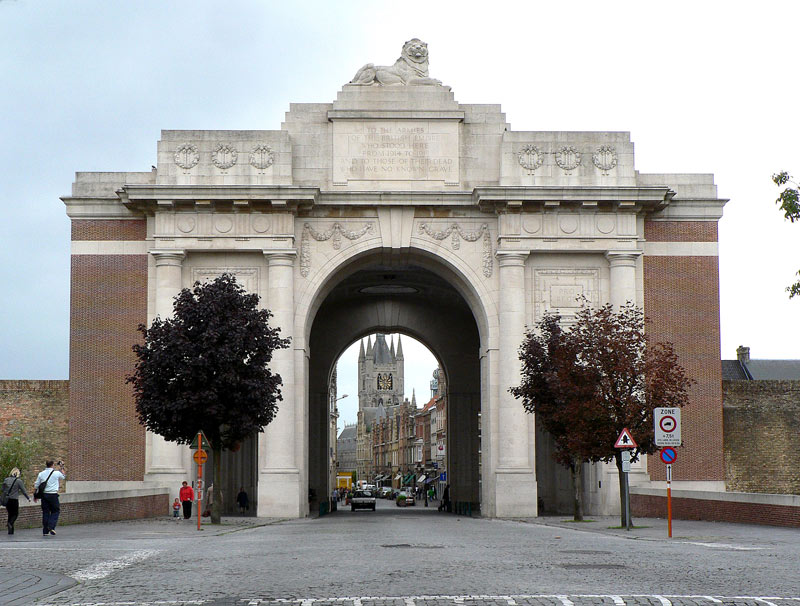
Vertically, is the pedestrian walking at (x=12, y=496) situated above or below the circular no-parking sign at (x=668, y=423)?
below

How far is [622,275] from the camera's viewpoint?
44.8 meters

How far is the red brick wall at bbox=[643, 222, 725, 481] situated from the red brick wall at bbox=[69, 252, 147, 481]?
66.0 ft

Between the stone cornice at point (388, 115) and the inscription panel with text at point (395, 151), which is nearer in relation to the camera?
the stone cornice at point (388, 115)

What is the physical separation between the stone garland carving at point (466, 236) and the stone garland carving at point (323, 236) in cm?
236

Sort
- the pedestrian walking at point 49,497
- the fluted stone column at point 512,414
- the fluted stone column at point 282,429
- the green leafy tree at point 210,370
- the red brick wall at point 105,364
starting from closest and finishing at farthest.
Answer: the pedestrian walking at point 49,497 → the green leafy tree at point 210,370 → the fluted stone column at point 282,429 → the fluted stone column at point 512,414 → the red brick wall at point 105,364

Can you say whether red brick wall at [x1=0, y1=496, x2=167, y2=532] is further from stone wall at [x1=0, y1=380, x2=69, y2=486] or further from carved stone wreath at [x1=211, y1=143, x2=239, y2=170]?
carved stone wreath at [x1=211, y1=143, x2=239, y2=170]

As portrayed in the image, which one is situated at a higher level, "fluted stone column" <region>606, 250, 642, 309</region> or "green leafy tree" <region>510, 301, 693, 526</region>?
"fluted stone column" <region>606, 250, 642, 309</region>

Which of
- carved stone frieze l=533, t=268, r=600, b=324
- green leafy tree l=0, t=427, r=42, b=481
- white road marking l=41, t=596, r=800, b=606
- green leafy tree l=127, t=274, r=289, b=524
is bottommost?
white road marking l=41, t=596, r=800, b=606

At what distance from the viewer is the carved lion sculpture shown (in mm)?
45938

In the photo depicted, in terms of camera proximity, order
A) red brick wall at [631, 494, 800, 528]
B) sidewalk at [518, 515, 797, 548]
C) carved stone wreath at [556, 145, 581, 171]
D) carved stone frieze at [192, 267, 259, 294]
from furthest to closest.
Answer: carved stone frieze at [192, 267, 259, 294], carved stone wreath at [556, 145, 581, 171], red brick wall at [631, 494, 800, 528], sidewalk at [518, 515, 797, 548]

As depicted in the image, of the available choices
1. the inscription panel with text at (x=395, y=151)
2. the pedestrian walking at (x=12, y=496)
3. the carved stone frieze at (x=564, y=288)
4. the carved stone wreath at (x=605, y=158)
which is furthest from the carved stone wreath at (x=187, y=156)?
the pedestrian walking at (x=12, y=496)

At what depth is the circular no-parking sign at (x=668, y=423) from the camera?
27000 millimetres

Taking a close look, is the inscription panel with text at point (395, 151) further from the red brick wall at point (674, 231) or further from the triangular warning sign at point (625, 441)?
the triangular warning sign at point (625, 441)

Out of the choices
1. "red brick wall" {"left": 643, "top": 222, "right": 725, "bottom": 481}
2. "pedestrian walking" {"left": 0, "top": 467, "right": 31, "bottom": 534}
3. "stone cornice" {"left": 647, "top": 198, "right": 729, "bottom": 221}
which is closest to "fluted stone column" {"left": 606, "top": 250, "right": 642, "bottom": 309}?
"red brick wall" {"left": 643, "top": 222, "right": 725, "bottom": 481}
